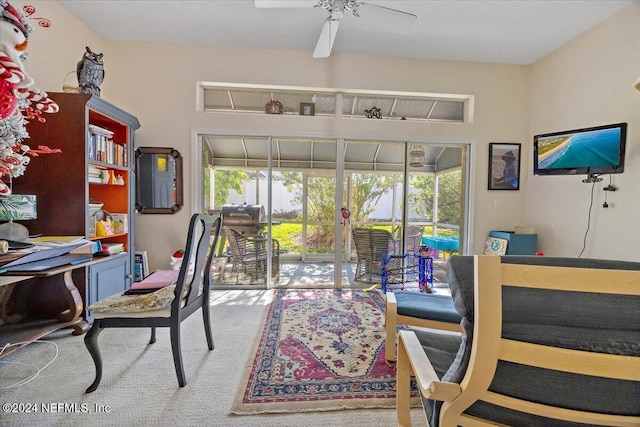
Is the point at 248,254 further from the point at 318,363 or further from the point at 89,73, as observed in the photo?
the point at 89,73

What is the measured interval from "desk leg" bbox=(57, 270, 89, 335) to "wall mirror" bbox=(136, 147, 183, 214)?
1.25 m

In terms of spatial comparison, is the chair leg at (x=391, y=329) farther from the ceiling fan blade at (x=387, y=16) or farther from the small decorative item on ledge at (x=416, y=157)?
the small decorative item on ledge at (x=416, y=157)

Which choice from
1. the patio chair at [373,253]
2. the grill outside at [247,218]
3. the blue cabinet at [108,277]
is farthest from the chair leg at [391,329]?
the blue cabinet at [108,277]

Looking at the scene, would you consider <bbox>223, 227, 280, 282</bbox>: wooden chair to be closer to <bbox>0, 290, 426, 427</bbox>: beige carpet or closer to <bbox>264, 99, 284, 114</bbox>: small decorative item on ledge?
<bbox>0, 290, 426, 427</bbox>: beige carpet

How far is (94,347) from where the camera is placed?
1.51 metres

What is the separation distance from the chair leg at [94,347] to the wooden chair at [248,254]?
1902 millimetres

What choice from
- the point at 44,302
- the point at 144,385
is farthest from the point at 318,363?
the point at 44,302

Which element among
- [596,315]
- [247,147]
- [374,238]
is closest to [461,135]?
[374,238]

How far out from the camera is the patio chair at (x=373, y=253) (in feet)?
11.3

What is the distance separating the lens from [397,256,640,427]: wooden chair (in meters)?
0.69

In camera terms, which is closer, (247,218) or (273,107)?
(273,107)

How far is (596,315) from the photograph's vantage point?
2.26ft

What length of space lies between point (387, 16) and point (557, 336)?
2534 mm

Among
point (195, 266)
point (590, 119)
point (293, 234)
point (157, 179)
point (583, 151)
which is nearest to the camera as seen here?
point (195, 266)
